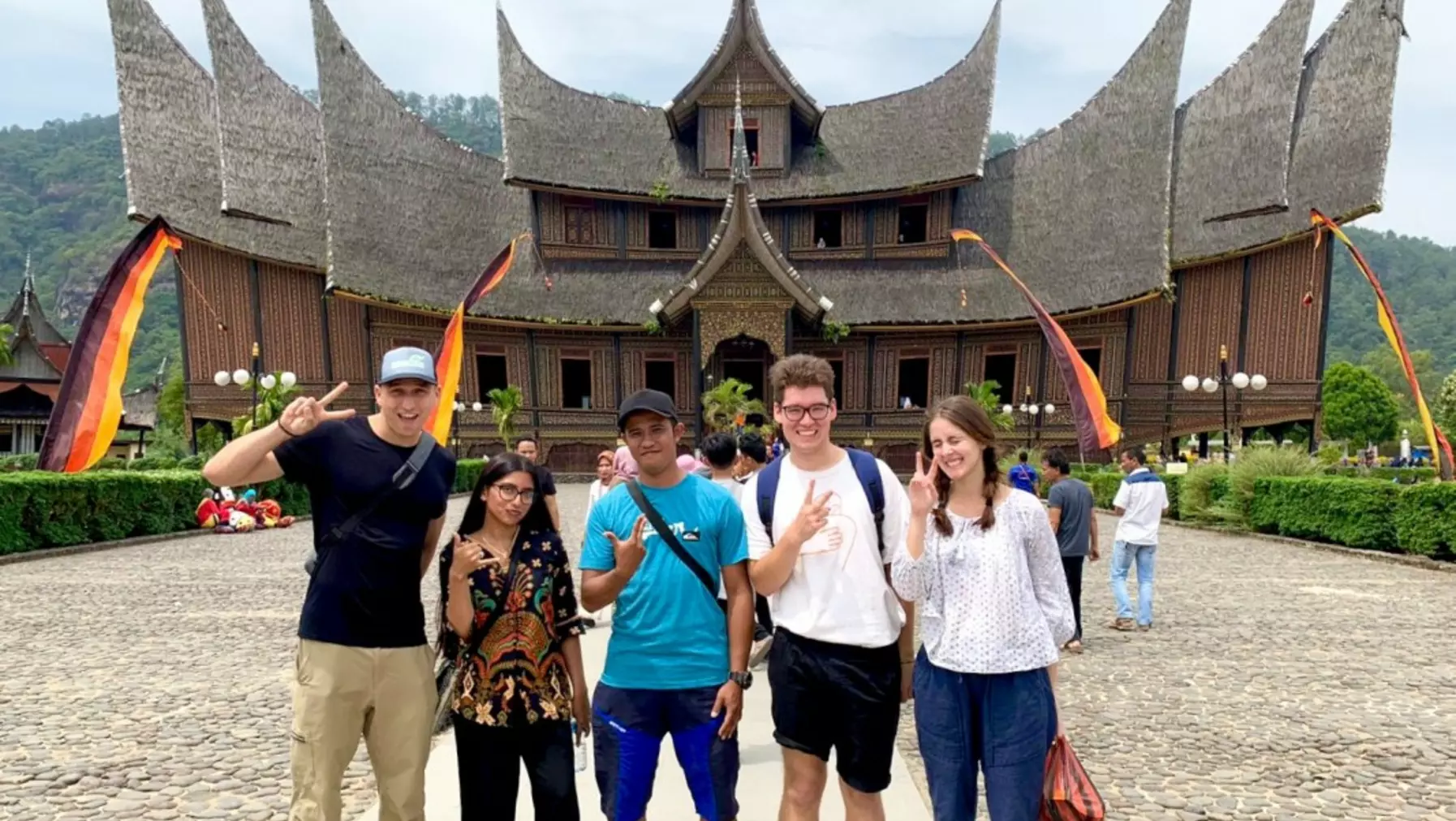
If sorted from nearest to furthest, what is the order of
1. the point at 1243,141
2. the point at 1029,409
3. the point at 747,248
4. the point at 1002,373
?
the point at 747,248 → the point at 1029,409 → the point at 1243,141 → the point at 1002,373

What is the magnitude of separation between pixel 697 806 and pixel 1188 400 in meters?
23.8

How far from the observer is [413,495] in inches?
101

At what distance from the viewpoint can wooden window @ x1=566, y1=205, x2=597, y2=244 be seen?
2619 cm

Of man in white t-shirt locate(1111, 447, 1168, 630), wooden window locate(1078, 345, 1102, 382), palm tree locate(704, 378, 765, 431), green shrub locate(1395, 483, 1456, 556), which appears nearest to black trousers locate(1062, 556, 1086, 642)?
man in white t-shirt locate(1111, 447, 1168, 630)

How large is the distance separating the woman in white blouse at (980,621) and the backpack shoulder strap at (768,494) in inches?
16.6

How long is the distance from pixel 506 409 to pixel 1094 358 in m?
16.6

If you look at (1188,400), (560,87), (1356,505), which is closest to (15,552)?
(1356,505)

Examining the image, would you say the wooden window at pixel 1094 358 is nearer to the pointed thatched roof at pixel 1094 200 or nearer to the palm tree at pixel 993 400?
the pointed thatched roof at pixel 1094 200

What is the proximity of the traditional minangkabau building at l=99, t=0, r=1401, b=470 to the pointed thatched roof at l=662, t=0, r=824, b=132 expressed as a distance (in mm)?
83

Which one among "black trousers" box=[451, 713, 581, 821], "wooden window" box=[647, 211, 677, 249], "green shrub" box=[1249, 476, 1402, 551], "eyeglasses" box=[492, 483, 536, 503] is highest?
"wooden window" box=[647, 211, 677, 249]

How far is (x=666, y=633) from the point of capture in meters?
2.55

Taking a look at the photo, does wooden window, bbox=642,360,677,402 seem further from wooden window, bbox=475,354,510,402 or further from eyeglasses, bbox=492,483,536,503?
eyeglasses, bbox=492,483,536,503

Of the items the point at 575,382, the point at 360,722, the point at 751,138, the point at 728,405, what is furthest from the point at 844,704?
the point at 751,138

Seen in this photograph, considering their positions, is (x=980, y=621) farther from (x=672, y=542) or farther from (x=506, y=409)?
(x=506, y=409)
